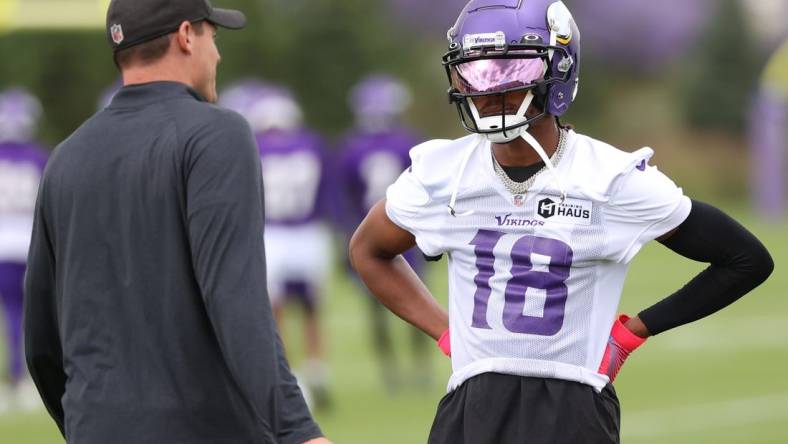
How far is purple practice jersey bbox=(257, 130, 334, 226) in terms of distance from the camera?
436 inches

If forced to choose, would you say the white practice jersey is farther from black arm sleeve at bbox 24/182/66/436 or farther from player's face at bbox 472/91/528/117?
black arm sleeve at bbox 24/182/66/436

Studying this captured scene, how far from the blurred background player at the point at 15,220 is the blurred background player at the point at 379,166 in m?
2.46

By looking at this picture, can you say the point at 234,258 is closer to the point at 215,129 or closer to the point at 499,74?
the point at 215,129

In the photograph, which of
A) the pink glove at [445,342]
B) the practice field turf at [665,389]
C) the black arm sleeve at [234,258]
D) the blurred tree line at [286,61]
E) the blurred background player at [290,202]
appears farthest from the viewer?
the blurred tree line at [286,61]

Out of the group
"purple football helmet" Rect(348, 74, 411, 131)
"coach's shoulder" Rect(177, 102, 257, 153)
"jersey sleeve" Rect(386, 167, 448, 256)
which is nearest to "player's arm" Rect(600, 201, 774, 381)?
"jersey sleeve" Rect(386, 167, 448, 256)

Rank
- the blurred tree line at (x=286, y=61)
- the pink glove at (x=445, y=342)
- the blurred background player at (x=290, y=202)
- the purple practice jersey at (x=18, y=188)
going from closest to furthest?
the pink glove at (x=445, y=342), the blurred background player at (x=290, y=202), the purple practice jersey at (x=18, y=188), the blurred tree line at (x=286, y=61)

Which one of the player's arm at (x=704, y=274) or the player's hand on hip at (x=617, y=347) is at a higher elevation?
the player's arm at (x=704, y=274)

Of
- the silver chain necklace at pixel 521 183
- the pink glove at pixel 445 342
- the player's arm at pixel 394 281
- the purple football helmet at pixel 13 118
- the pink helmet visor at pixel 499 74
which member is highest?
the pink helmet visor at pixel 499 74

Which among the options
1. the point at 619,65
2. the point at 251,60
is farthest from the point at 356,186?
the point at 619,65

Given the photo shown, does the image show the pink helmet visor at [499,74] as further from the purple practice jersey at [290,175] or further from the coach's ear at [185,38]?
the purple practice jersey at [290,175]

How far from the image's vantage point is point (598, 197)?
3951 millimetres

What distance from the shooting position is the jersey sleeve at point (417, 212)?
13.5 feet

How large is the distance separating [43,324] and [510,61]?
4.76 ft

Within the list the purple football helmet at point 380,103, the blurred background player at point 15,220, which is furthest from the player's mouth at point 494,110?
the blurred background player at point 15,220
